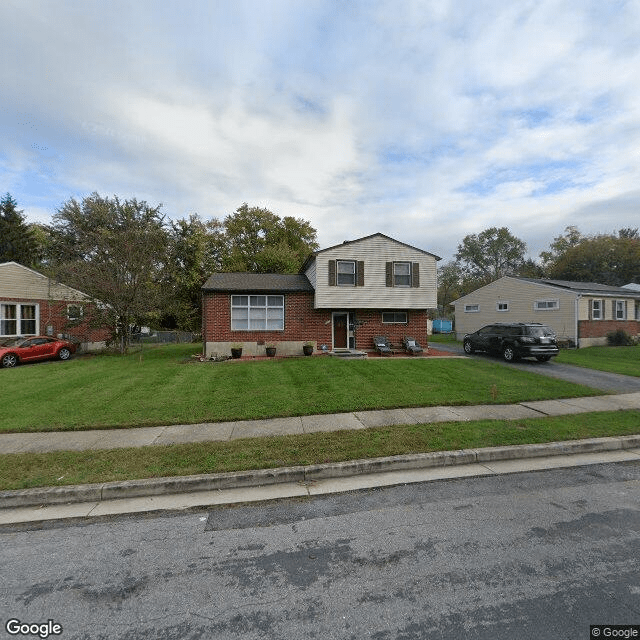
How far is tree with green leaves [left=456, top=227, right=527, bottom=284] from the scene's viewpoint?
58250 millimetres

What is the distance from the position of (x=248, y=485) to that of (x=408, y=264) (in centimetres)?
1556

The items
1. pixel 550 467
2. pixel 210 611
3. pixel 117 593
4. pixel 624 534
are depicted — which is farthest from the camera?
pixel 550 467

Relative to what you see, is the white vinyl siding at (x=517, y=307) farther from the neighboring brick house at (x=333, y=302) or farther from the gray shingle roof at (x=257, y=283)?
the gray shingle roof at (x=257, y=283)

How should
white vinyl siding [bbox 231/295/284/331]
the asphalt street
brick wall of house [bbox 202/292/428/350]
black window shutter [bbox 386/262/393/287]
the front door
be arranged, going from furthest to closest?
the front door
black window shutter [bbox 386/262/393/287]
white vinyl siding [bbox 231/295/284/331]
brick wall of house [bbox 202/292/428/350]
the asphalt street

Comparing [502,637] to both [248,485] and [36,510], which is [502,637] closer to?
[248,485]

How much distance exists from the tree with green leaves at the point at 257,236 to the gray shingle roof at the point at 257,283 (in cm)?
1474

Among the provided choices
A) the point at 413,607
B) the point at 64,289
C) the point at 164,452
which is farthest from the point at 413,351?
the point at 64,289

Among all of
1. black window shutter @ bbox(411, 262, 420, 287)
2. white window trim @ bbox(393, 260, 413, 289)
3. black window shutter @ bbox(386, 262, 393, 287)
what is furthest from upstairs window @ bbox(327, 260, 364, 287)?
black window shutter @ bbox(411, 262, 420, 287)

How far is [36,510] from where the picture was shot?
4.21 meters

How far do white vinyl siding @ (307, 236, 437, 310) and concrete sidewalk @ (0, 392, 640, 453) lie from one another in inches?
390

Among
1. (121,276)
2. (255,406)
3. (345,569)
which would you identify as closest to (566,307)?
(255,406)

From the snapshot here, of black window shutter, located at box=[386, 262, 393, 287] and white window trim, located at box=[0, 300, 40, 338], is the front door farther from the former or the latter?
white window trim, located at box=[0, 300, 40, 338]

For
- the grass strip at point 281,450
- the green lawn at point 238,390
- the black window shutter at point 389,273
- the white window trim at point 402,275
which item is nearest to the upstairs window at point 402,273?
the white window trim at point 402,275

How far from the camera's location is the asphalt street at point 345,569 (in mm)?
2504
